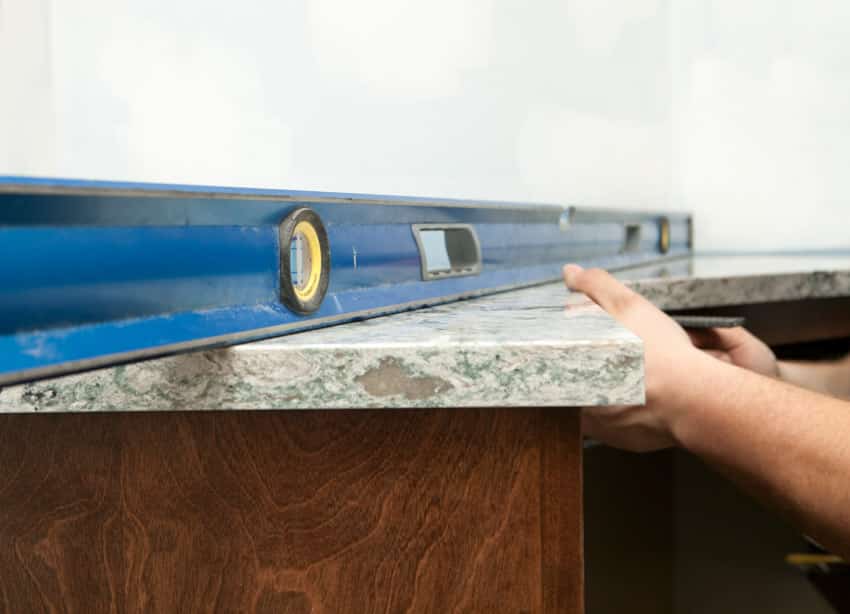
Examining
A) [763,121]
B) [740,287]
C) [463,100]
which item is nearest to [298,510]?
[463,100]

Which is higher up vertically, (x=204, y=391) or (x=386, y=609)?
(x=204, y=391)

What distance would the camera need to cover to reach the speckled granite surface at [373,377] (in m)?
0.61

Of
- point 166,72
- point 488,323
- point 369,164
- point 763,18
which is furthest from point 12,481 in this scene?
point 763,18

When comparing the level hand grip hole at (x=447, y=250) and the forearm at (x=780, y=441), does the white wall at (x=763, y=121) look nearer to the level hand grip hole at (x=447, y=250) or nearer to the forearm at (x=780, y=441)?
the level hand grip hole at (x=447, y=250)

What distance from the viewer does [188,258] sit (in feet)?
2.13

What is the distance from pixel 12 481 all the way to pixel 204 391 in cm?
24

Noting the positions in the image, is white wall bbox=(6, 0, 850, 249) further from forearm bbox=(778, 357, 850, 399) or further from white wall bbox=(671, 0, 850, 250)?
forearm bbox=(778, 357, 850, 399)

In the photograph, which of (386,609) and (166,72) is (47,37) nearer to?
(166,72)

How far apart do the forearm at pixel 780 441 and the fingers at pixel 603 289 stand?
17 cm

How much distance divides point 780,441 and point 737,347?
527 millimetres

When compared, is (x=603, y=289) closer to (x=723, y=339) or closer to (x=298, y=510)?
(x=723, y=339)

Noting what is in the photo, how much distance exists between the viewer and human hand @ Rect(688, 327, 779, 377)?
134 centimetres

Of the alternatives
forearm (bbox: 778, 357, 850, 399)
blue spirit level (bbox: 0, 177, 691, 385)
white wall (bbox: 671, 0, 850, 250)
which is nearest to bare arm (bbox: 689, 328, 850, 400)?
forearm (bbox: 778, 357, 850, 399)

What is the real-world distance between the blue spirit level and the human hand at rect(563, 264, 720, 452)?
24 centimetres
